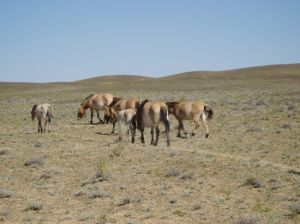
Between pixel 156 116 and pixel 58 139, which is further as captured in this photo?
pixel 58 139

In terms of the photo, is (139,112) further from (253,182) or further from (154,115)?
(253,182)

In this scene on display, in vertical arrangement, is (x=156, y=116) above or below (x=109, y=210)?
above

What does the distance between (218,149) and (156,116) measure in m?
2.95

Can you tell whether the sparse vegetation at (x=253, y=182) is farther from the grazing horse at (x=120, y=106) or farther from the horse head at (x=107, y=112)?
the horse head at (x=107, y=112)


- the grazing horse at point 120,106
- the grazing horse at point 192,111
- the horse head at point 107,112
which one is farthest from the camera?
the horse head at point 107,112

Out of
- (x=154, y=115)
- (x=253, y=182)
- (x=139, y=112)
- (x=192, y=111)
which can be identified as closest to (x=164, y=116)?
(x=154, y=115)

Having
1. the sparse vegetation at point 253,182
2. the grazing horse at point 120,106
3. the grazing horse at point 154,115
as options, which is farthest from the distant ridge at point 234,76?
the sparse vegetation at point 253,182

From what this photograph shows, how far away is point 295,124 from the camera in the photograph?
86.6ft

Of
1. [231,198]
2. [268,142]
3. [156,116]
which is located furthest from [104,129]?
[231,198]

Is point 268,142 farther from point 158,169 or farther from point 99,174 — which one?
point 99,174

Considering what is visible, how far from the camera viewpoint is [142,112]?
19891 millimetres

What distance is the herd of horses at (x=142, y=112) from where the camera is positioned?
19.5 meters

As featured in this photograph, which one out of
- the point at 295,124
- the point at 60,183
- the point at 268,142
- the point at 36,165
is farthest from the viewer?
the point at 295,124

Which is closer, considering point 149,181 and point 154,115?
point 149,181
